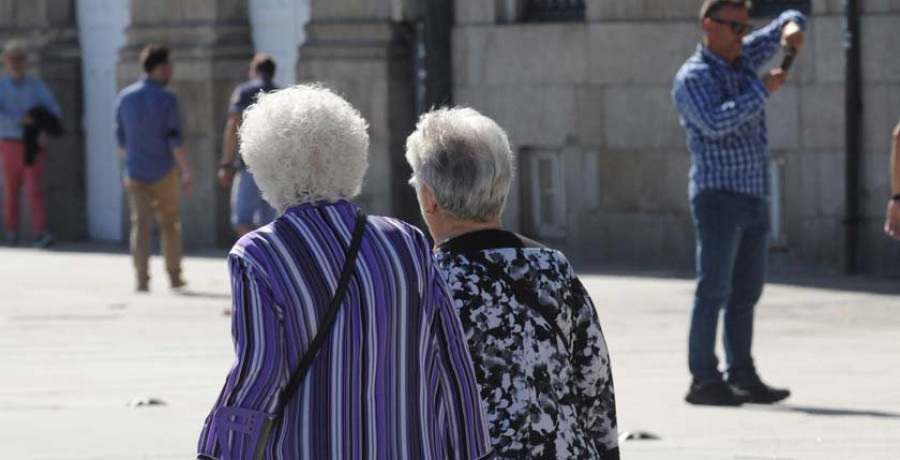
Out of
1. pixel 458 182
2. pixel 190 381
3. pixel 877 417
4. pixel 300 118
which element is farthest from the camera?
pixel 190 381

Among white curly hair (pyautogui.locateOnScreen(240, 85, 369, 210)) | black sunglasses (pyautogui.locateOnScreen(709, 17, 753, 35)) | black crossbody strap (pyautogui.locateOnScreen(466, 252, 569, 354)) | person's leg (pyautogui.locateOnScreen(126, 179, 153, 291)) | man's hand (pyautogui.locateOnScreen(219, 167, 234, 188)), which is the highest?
black sunglasses (pyautogui.locateOnScreen(709, 17, 753, 35))

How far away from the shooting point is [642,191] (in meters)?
14.9

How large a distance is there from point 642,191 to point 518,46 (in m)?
1.40

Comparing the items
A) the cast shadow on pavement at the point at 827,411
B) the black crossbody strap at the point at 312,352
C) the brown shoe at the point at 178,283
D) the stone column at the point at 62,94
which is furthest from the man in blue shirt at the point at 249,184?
the black crossbody strap at the point at 312,352

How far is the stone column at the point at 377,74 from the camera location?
53.0 feet

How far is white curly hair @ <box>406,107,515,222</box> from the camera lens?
14.9 feet

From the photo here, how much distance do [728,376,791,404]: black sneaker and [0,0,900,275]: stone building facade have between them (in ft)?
15.7

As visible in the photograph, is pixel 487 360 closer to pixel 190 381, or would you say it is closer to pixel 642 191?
pixel 190 381

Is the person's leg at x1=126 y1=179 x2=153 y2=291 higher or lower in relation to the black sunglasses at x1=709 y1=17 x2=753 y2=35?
lower

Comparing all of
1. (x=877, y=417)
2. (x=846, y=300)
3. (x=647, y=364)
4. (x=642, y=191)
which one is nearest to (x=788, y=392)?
(x=877, y=417)

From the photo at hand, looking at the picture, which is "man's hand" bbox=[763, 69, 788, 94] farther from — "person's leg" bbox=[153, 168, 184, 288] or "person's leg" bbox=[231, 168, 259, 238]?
"person's leg" bbox=[153, 168, 184, 288]

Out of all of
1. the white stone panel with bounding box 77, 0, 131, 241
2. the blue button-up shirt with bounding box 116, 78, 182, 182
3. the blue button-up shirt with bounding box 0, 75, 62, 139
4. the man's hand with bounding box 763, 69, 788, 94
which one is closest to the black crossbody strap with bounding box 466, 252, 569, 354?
the man's hand with bounding box 763, 69, 788, 94

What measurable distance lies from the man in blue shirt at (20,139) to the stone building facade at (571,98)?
75 cm

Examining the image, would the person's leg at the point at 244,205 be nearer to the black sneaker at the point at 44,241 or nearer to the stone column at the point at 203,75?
the stone column at the point at 203,75
